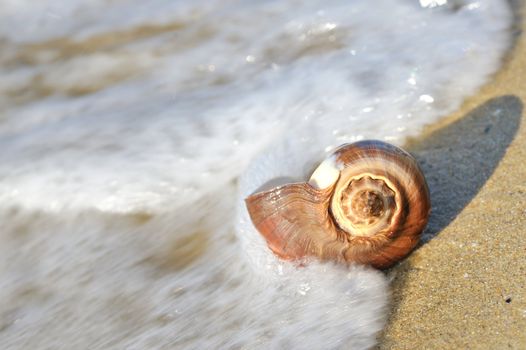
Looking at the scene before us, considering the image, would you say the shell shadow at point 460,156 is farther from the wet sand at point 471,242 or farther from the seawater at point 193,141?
the seawater at point 193,141

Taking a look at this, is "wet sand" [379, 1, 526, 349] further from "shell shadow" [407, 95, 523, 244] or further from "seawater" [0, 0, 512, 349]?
"seawater" [0, 0, 512, 349]

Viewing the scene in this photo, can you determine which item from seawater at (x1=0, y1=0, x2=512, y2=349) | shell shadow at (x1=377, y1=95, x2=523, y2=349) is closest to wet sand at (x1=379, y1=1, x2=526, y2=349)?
shell shadow at (x1=377, y1=95, x2=523, y2=349)

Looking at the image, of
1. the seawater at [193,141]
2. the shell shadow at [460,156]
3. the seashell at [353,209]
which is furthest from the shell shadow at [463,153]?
the seashell at [353,209]

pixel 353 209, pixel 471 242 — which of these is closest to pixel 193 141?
pixel 353 209

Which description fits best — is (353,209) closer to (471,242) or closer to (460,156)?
(471,242)

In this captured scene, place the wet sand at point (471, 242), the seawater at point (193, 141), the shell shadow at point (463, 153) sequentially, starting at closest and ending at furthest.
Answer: the wet sand at point (471, 242) → the seawater at point (193, 141) → the shell shadow at point (463, 153)

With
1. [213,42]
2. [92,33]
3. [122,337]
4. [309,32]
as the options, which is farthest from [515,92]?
[92,33]

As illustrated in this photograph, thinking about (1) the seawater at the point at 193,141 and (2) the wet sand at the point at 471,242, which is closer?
(2) the wet sand at the point at 471,242
